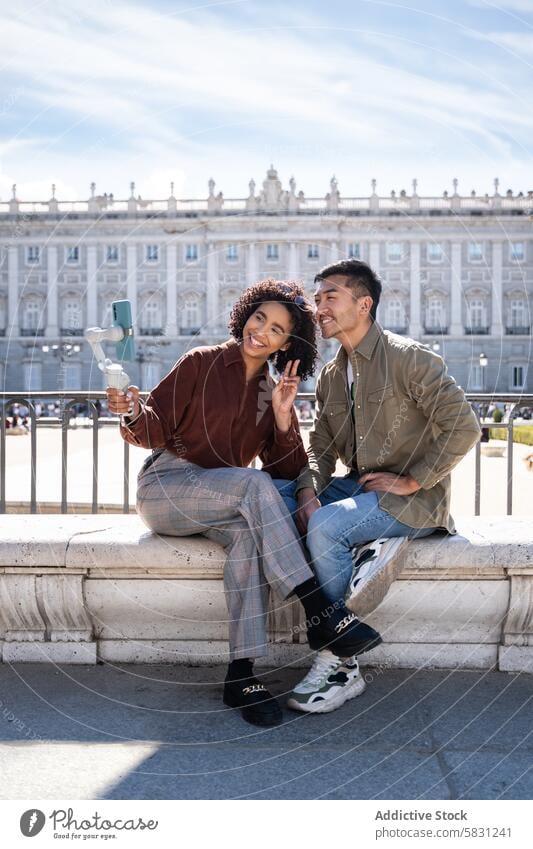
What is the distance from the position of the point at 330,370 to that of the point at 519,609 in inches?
35.1

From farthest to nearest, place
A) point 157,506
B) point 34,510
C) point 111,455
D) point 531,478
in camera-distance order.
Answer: point 111,455, point 531,478, point 34,510, point 157,506

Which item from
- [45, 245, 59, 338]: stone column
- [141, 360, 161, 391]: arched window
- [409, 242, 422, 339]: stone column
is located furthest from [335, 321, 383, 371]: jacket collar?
[45, 245, 59, 338]: stone column

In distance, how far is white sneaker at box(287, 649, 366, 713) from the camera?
2.25m

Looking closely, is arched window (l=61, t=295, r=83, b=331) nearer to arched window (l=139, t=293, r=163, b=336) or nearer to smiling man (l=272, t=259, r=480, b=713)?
arched window (l=139, t=293, r=163, b=336)

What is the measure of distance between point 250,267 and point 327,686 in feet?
129

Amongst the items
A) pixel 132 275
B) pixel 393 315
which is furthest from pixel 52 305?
pixel 393 315

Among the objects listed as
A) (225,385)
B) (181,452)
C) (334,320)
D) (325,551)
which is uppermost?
(334,320)

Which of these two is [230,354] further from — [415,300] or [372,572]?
[415,300]

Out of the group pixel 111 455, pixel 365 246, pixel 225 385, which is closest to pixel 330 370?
pixel 225 385

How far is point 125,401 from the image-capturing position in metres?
2.37

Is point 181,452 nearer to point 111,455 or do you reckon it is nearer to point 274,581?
point 274,581

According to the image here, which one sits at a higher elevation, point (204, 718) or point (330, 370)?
point (330, 370)

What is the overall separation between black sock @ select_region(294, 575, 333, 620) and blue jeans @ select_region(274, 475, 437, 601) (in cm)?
3

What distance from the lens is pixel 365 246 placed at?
41938mm
